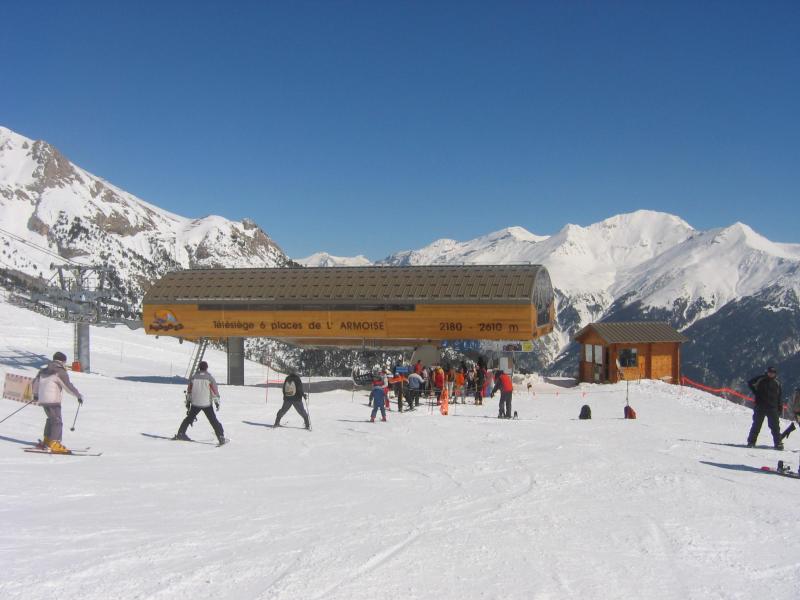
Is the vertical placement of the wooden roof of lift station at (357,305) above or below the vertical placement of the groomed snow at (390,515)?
above

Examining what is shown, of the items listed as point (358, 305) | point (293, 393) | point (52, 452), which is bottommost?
point (52, 452)

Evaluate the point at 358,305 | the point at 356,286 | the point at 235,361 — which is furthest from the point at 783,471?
the point at 235,361

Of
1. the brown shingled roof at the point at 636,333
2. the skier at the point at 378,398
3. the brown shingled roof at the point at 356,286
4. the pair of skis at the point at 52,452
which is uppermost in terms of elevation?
the brown shingled roof at the point at 356,286

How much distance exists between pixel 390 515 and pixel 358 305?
2447 cm

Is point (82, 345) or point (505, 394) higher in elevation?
point (82, 345)

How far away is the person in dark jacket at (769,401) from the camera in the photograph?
1449cm

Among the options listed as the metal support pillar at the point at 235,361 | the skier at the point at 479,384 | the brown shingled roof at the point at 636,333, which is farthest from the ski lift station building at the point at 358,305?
the brown shingled roof at the point at 636,333

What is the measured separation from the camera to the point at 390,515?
831 cm

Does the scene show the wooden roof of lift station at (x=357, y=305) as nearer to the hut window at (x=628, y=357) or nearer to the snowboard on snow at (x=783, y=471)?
the hut window at (x=628, y=357)

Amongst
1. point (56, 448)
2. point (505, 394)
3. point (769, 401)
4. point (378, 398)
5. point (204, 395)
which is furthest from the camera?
point (505, 394)

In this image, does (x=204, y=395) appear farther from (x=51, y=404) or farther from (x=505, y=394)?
(x=505, y=394)

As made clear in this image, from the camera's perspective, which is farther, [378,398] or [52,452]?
[378,398]

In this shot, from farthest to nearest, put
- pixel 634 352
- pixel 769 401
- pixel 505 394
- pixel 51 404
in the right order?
pixel 634 352 < pixel 505 394 < pixel 769 401 < pixel 51 404

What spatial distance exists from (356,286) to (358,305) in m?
1.04
